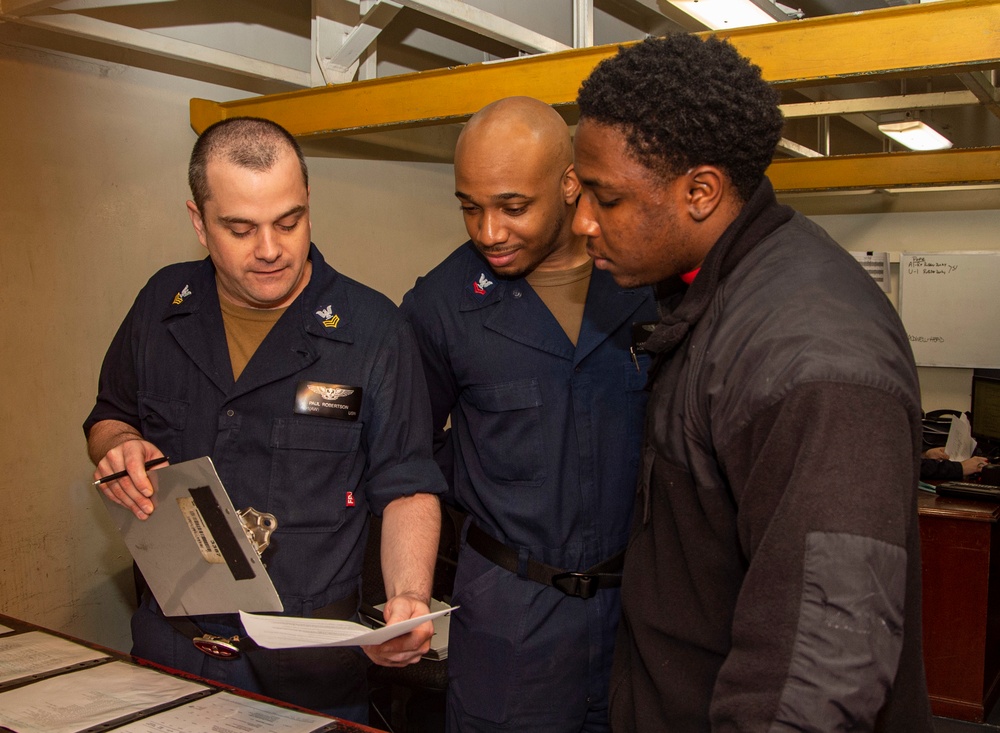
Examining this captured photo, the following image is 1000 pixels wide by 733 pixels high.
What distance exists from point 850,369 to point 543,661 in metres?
1.19

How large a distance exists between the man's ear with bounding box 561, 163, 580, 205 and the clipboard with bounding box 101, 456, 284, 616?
1059mm

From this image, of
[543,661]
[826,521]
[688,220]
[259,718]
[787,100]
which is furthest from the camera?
[787,100]

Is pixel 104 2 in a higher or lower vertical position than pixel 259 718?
higher

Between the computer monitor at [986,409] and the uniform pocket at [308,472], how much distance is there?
4793 millimetres

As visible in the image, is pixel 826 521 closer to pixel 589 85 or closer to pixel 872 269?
pixel 589 85

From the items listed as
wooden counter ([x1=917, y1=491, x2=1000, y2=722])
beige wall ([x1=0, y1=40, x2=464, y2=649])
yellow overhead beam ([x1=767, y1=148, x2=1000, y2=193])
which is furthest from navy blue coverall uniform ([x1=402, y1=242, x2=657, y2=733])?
yellow overhead beam ([x1=767, y1=148, x2=1000, y2=193])

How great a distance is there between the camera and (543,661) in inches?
73.3

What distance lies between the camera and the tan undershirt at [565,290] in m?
2.04

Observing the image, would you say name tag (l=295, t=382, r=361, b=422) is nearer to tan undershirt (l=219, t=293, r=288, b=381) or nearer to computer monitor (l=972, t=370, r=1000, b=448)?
tan undershirt (l=219, t=293, r=288, b=381)

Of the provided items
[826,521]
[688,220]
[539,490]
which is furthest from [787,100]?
[826,521]

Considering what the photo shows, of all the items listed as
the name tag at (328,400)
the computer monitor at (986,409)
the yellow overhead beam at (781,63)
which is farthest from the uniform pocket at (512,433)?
the computer monitor at (986,409)

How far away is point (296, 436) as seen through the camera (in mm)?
1691

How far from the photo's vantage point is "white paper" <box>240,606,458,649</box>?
117cm

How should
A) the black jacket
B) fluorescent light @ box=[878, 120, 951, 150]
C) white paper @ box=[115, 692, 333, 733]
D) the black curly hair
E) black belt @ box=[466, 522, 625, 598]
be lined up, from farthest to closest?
1. fluorescent light @ box=[878, 120, 951, 150]
2. black belt @ box=[466, 522, 625, 598]
3. white paper @ box=[115, 692, 333, 733]
4. the black curly hair
5. the black jacket
